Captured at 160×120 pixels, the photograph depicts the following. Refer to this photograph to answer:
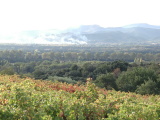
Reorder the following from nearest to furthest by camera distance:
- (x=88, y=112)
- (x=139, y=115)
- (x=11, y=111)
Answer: (x=11, y=111) → (x=139, y=115) → (x=88, y=112)

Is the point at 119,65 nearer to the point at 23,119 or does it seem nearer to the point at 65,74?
the point at 65,74

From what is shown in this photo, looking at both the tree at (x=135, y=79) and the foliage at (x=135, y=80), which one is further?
the tree at (x=135, y=79)

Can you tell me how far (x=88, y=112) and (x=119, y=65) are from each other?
39331 millimetres

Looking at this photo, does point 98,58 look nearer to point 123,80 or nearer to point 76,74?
point 76,74

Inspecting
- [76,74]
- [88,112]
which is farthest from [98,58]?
[88,112]

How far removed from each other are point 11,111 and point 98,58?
348 ft

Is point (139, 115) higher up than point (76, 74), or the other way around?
point (139, 115)

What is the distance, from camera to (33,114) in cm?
790

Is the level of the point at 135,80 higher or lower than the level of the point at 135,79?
lower

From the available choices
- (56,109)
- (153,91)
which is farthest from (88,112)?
A: (153,91)

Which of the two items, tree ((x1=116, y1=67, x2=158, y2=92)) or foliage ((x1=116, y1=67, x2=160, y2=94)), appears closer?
foliage ((x1=116, y1=67, x2=160, y2=94))

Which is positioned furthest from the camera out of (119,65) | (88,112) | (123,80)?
(119,65)

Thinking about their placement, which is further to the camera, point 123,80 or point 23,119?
point 123,80

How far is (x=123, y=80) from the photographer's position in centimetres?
3275
